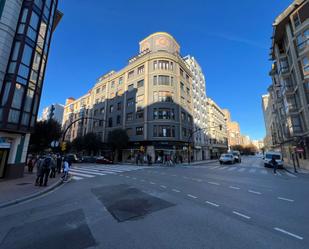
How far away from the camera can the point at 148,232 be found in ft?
12.7

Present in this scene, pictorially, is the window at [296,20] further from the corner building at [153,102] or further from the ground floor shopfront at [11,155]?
the ground floor shopfront at [11,155]

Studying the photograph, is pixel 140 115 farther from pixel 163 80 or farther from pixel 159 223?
pixel 159 223

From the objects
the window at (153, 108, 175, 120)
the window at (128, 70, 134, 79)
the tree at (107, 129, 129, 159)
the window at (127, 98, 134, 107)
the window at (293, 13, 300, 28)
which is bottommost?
the tree at (107, 129, 129, 159)

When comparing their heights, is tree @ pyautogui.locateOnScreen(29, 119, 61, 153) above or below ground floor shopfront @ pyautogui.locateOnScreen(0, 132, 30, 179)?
above

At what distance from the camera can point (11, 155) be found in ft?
41.1

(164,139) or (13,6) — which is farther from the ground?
(13,6)

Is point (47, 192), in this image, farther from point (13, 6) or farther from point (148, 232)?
point (13, 6)

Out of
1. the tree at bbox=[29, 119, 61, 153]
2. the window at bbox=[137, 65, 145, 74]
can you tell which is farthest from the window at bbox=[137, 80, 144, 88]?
the tree at bbox=[29, 119, 61, 153]

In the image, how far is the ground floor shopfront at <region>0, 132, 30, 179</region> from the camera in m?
12.2

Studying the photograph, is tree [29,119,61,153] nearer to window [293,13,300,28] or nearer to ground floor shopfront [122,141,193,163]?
ground floor shopfront [122,141,193,163]

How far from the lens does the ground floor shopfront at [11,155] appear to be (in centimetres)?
1220

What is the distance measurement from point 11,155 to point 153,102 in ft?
81.4

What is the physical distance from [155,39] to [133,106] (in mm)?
17556

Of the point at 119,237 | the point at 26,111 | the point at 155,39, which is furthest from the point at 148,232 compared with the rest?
the point at 155,39
